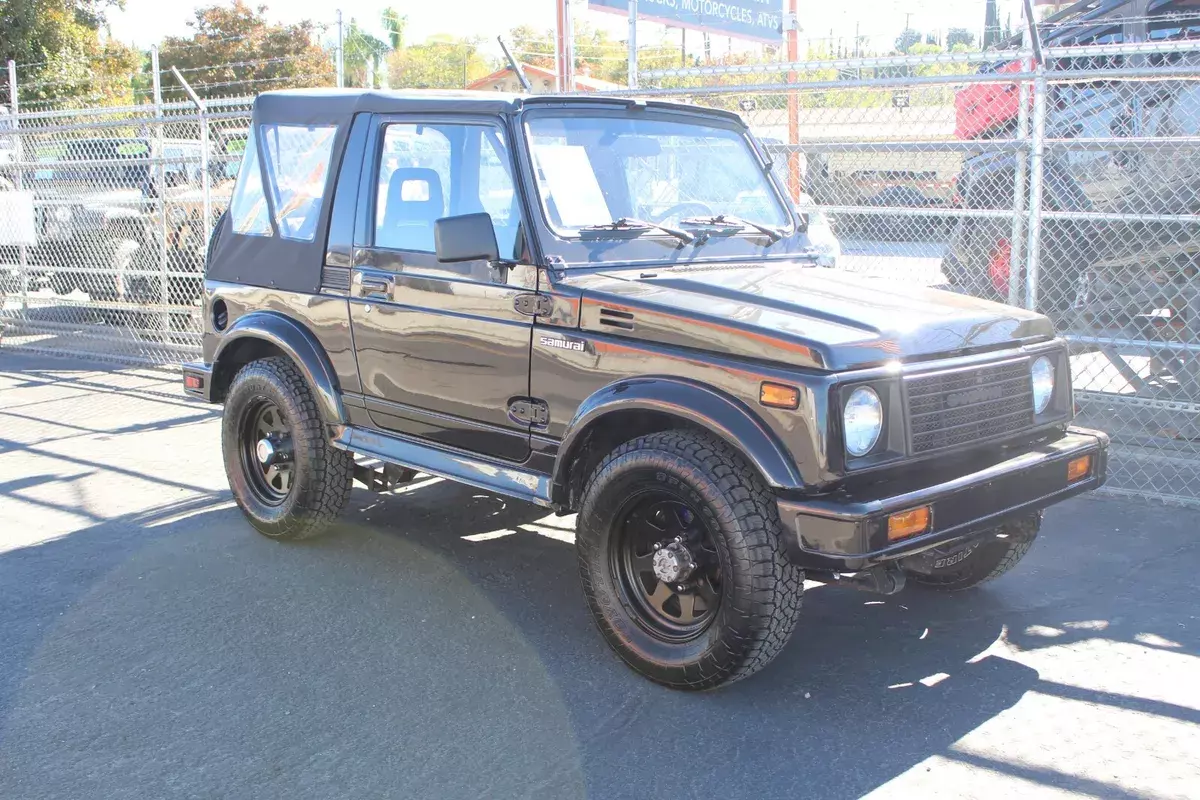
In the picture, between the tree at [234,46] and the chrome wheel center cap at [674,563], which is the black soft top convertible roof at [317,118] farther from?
the tree at [234,46]

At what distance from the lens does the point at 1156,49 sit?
20.4 ft

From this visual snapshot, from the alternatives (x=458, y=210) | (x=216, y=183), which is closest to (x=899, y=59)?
(x=458, y=210)

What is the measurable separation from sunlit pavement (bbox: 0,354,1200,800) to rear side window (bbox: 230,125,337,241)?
60.5 inches

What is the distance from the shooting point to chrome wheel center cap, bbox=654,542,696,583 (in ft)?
12.6

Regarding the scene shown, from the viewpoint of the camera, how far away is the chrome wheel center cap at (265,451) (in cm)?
536

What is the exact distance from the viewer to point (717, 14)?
547 inches

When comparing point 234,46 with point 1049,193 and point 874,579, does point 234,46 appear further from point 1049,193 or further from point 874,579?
point 874,579

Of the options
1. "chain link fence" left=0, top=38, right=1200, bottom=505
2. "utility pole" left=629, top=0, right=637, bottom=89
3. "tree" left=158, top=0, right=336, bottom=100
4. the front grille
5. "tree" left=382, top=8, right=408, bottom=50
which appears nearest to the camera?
the front grille

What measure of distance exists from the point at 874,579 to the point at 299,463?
107 inches

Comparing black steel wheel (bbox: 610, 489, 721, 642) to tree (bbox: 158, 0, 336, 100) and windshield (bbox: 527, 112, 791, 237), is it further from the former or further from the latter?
tree (bbox: 158, 0, 336, 100)

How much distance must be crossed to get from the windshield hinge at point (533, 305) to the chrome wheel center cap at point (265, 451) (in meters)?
1.74

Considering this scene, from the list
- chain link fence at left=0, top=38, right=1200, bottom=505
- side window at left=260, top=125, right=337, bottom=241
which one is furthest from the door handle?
chain link fence at left=0, top=38, right=1200, bottom=505

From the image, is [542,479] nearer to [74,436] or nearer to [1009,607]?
[1009,607]

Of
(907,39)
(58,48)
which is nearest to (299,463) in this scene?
(907,39)
